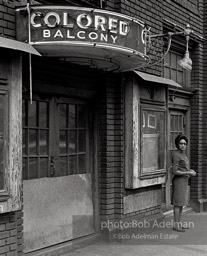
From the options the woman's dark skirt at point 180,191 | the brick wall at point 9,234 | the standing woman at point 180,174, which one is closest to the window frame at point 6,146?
the brick wall at point 9,234

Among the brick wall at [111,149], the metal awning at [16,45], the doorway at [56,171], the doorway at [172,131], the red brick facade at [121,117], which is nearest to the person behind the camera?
the metal awning at [16,45]

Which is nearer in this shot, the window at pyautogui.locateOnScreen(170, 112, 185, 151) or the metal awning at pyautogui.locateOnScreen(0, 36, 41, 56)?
the metal awning at pyautogui.locateOnScreen(0, 36, 41, 56)

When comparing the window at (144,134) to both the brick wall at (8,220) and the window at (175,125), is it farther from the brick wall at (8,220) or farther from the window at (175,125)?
the brick wall at (8,220)

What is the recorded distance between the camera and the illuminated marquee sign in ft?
15.4

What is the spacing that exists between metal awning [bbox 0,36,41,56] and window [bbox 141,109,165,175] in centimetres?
276

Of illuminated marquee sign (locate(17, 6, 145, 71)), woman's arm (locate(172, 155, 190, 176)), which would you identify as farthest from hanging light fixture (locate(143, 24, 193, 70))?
woman's arm (locate(172, 155, 190, 176))

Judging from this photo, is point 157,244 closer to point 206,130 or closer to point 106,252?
point 106,252

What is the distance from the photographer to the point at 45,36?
4.70 metres

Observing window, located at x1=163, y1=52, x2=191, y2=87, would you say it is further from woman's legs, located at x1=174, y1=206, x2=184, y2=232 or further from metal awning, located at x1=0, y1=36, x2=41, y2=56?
metal awning, located at x1=0, y1=36, x2=41, y2=56

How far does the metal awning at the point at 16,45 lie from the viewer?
439 cm

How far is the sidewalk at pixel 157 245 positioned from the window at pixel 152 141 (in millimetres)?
1050

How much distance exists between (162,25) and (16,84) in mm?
4135

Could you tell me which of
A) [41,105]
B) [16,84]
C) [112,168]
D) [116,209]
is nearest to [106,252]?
[116,209]

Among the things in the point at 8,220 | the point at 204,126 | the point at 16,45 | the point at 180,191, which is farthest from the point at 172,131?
the point at 16,45
